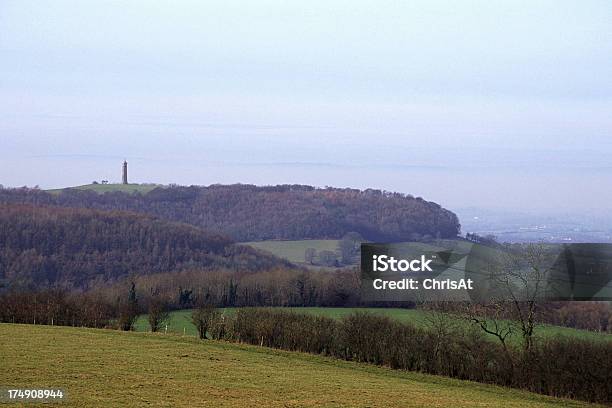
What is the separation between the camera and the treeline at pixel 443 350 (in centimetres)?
5075

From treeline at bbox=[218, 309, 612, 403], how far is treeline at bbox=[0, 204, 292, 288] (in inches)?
2346

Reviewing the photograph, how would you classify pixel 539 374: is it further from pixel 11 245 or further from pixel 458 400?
pixel 11 245

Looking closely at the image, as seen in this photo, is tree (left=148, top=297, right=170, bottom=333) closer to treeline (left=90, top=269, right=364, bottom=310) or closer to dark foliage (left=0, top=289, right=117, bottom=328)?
dark foliage (left=0, top=289, right=117, bottom=328)

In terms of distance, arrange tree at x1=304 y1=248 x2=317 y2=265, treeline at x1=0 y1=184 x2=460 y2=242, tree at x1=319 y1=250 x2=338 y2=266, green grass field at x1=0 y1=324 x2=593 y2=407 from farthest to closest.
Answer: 1. treeline at x1=0 y1=184 x2=460 y2=242
2. tree at x1=304 y1=248 x2=317 y2=265
3. tree at x1=319 y1=250 x2=338 y2=266
4. green grass field at x1=0 y1=324 x2=593 y2=407

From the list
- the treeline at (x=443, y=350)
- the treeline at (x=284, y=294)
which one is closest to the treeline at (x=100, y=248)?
the treeline at (x=284, y=294)

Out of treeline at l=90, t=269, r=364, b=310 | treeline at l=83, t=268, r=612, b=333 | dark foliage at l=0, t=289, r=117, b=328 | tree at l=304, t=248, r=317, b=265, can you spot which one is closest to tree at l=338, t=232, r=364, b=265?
tree at l=304, t=248, r=317, b=265

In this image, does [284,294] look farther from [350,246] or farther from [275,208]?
[275,208]

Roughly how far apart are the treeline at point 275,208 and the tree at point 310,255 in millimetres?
10526

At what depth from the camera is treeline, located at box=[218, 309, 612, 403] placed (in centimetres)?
5075

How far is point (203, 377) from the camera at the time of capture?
39.2 metres

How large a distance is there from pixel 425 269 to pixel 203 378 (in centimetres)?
1652

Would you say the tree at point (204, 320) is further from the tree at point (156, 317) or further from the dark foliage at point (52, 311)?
the dark foliage at point (52, 311)

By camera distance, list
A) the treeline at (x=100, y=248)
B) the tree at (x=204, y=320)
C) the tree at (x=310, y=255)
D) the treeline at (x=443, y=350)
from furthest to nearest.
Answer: the tree at (x=310, y=255) < the treeline at (x=100, y=248) < the tree at (x=204, y=320) < the treeline at (x=443, y=350)

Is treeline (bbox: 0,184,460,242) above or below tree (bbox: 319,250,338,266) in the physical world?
above
